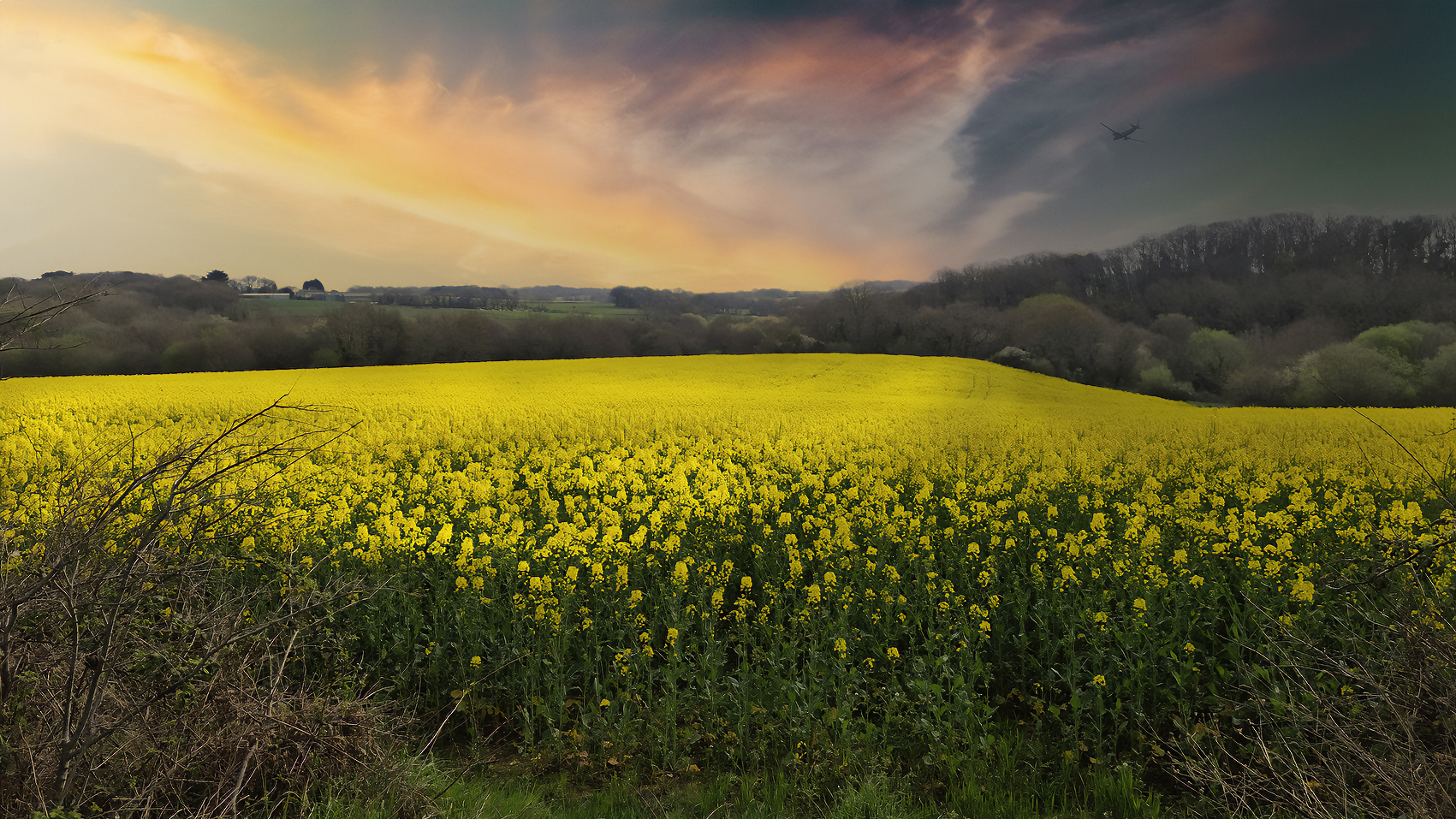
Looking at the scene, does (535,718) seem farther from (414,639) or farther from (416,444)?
(416,444)

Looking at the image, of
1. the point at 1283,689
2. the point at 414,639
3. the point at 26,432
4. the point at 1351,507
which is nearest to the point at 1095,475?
the point at 1351,507

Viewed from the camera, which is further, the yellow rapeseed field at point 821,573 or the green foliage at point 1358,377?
the green foliage at point 1358,377

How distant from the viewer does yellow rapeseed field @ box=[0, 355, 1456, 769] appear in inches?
208

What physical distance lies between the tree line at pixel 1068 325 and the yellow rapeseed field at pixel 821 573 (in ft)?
89.4

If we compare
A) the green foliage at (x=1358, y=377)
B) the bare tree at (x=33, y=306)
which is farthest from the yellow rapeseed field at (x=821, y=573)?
the green foliage at (x=1358, y=377)

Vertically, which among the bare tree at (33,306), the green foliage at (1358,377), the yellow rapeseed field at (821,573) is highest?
the bare tree at (33,306)

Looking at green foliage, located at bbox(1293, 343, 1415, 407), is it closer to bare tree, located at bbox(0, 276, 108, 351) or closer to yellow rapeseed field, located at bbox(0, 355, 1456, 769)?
yellow rapeseed field, located at bbox(0, 355, 1456, 769)

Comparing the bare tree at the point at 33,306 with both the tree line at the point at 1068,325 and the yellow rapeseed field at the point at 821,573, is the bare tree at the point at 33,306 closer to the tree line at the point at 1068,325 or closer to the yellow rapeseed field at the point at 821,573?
the yellow rapeseed field at the point at 821,573

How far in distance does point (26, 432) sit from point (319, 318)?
2871 cm

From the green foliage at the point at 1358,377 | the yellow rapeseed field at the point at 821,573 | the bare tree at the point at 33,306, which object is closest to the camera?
the bare tree at the point at 33,306

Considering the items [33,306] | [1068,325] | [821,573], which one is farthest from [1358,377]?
[33,306]

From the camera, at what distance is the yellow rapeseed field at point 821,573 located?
208 inches

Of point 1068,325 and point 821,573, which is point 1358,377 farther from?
point 821,573

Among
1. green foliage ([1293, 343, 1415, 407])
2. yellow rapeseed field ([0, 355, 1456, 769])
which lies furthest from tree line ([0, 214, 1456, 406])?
yellow rapeseed field ([0, 355, 1456, 769])
